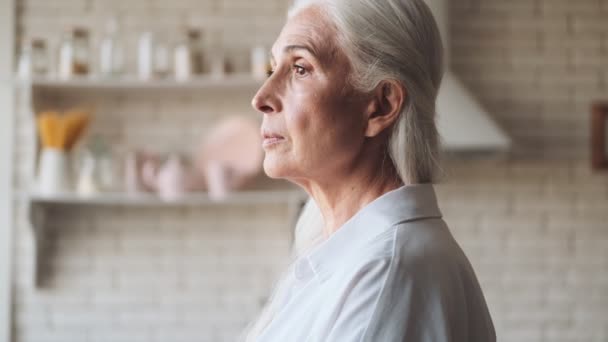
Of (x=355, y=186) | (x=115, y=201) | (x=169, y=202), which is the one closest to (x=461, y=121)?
(x=169, y=202)

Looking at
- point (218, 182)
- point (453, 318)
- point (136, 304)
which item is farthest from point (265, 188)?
point (453, 318)

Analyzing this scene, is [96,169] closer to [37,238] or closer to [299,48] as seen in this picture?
[37,238]

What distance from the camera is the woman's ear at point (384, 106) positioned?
3.01ft

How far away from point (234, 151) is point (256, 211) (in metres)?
0.30

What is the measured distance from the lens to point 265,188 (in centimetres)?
309

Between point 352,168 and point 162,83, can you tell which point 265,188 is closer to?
point 162,83

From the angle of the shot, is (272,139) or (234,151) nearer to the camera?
(272,139)

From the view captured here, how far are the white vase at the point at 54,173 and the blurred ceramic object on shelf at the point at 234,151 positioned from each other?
567 millimetres

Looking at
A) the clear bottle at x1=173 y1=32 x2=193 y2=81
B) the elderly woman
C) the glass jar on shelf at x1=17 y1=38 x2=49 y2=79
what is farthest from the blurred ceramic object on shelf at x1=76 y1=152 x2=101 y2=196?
the elderly woman

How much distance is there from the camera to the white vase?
9.32ft

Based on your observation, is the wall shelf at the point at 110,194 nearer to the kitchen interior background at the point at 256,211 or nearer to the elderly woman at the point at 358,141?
the kitchen interior background at the point at 256,211

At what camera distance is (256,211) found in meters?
3.11

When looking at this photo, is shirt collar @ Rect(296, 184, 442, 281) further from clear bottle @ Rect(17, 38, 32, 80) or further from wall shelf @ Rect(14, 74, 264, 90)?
clear bottle @ Rect(17, 38, 32, 80)

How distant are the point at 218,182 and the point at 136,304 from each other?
722mm
